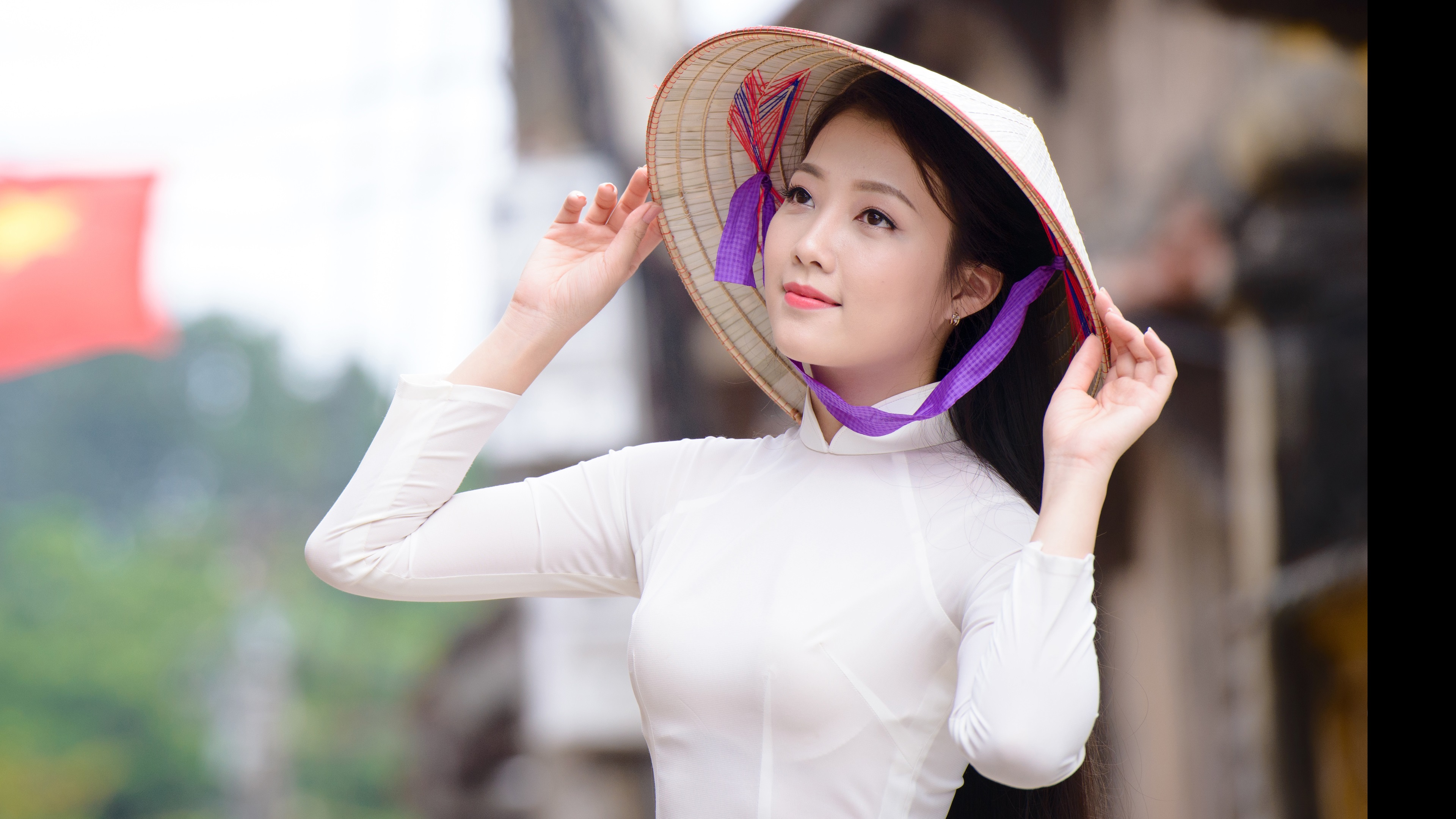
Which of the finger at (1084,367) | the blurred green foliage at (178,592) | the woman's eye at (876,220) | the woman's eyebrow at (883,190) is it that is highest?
the woman's eyebrow at (883,190)

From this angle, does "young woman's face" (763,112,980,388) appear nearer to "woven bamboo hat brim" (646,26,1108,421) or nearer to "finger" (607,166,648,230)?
"woven bamboo hat brim" (646,26,1108,421)

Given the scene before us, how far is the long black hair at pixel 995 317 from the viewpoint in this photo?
1.03 meters

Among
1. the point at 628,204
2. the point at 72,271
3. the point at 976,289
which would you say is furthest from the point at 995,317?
the point at 72,271

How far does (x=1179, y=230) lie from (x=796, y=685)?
168 cm

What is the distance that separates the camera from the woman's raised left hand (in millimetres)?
857

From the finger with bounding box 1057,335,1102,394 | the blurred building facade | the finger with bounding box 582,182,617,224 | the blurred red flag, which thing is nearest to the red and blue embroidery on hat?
the finger with bounding box 582,182,617,224

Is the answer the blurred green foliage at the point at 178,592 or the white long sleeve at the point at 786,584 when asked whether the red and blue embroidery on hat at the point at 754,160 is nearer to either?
the white long sleeve at the point at 786,584

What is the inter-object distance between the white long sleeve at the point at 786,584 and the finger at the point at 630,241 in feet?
0.57

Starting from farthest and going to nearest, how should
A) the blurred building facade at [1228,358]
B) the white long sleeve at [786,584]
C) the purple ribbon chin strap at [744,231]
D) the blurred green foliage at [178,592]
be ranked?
the blurred green foliage at [178,592], the blurred building facade at [1228,358], the purple ribbon chin strap at [744,231], the white long sleeve at [786,584]

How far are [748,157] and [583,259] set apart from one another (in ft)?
0.68

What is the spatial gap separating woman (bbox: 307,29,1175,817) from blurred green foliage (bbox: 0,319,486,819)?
5.98 feet

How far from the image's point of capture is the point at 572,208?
46.2 inches

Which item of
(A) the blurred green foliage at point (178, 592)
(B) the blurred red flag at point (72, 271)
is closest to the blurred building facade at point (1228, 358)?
(A) the blurred green foliage at point (178, 592)

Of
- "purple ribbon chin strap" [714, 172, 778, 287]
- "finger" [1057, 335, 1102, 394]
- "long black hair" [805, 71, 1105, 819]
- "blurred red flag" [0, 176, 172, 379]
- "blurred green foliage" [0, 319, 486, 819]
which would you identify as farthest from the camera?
"blurred green foliage" [0, 319, 486, 819]
